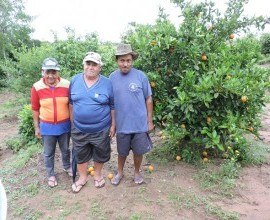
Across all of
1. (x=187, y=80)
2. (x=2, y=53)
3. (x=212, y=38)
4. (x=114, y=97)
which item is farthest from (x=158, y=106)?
(x=2, y=53)

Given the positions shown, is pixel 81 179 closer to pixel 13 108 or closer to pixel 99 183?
pixel 99 183

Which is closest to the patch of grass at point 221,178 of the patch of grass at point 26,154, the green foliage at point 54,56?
the patch of grass at point 26,154

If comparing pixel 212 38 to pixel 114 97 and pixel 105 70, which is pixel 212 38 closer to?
pixel 114 97

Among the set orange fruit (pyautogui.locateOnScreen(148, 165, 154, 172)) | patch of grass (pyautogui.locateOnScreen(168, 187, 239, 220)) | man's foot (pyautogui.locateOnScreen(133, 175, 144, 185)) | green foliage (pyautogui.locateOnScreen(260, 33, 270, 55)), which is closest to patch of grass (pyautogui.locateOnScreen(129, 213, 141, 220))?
patch of grass (pyautogui.locateOnScreen(168, 187, 239, 220))

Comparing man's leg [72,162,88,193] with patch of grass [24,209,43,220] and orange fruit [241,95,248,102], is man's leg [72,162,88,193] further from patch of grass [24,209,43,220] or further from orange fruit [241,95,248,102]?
orange fruit [241,95,248,102]

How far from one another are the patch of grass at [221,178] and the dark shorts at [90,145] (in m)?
1.41

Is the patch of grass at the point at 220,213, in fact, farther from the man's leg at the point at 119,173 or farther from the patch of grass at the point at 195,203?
the man's leg at the point at 119,173

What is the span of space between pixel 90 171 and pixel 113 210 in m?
0.84

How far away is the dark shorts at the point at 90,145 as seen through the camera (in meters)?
3.99

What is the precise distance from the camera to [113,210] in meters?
3.88

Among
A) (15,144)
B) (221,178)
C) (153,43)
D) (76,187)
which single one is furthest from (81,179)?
(15,144)

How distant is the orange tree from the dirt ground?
24.5 inches

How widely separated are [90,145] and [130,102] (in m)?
0.77

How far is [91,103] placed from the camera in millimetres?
3807
